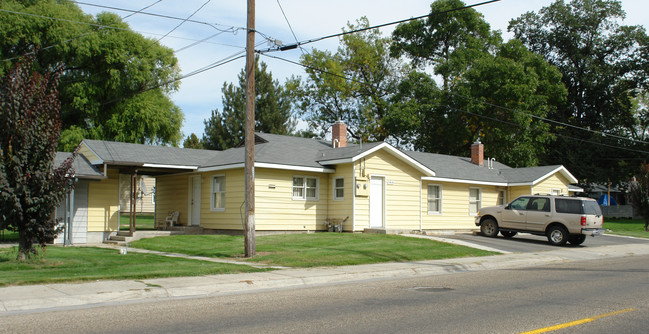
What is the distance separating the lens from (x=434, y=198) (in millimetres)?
28141

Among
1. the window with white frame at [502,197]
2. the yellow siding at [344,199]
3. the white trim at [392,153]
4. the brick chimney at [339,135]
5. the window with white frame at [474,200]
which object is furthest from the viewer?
the window with white frame at [502,197]

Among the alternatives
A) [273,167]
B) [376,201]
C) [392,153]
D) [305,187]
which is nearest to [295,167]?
[273,167]

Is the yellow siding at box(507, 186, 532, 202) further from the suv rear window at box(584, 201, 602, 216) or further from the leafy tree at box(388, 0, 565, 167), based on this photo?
the leafy tree at box(388, 0, 565, 167)

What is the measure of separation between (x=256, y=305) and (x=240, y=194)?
13903 mm

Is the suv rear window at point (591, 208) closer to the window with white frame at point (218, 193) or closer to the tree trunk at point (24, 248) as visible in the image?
the window with white frame at point (218, 193)

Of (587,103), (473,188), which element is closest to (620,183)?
(587,103)

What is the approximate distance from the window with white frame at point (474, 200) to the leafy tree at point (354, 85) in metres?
→ 19.6

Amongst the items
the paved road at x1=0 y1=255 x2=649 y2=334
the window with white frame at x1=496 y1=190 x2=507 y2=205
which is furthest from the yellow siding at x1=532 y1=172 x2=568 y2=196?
the paved road at x1=0 y1=255 x2=649 y2=334

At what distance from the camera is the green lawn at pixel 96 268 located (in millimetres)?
11523

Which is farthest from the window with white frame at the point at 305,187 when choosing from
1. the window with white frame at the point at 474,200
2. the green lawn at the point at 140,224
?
the window with white frame at the point at 474,200

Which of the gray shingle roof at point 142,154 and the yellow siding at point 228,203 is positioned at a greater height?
the gray shingle roof at point 142,154

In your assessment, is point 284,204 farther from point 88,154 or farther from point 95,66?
point 95,66

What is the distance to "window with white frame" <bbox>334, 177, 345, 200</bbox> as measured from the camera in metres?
24.4

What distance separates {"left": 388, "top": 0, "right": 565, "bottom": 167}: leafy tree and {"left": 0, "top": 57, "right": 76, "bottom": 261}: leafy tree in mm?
33124
